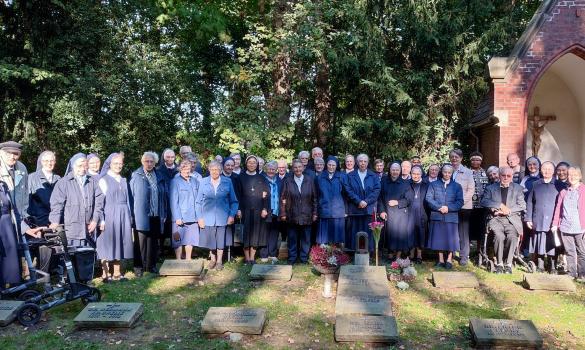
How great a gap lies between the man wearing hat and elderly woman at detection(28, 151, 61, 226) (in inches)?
9.8

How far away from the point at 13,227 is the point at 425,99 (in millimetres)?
11270

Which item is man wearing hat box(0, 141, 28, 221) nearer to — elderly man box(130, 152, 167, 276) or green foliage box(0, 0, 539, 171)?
Result: elderly man box(130, 152, 167, 276)

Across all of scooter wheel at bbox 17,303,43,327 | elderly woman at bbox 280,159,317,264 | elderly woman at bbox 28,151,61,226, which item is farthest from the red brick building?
scooter wheel at bbox 17,303,43,327

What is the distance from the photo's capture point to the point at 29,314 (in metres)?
6.18

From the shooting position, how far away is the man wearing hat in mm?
6988

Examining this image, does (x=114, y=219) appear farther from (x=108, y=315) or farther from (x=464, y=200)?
(x=464, y=200)

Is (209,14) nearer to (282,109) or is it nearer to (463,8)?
(282,109)

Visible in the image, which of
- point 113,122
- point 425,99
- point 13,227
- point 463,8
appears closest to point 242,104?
point 113,122

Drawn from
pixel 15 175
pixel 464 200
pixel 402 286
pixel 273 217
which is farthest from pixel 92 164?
pixel 464 200

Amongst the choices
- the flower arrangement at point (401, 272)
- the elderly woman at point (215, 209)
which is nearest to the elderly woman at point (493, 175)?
the flower arrangement at point (401, 272)

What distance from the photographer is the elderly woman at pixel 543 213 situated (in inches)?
341

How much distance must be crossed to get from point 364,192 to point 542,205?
307 cm

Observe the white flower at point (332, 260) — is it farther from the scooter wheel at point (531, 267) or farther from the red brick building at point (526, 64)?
the red brick building at point (526, 64)

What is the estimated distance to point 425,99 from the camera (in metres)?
14.5
